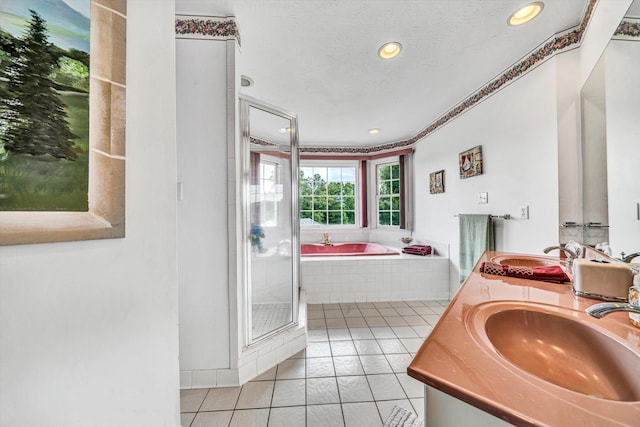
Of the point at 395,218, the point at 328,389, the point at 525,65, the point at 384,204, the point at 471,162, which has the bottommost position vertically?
the point at 328,389

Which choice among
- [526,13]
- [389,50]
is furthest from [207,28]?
[526,13]

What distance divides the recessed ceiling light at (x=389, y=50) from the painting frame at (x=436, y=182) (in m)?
1.72

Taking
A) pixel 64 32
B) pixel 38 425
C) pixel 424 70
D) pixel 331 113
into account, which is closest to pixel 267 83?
pixel 331 113

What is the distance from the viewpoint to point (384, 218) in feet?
14.0

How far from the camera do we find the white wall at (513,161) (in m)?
1.74

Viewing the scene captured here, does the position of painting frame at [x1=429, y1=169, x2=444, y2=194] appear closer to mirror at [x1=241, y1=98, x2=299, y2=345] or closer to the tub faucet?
the tub faucet

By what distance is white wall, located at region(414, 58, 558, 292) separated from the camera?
1.74 m

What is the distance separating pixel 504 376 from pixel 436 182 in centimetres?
303

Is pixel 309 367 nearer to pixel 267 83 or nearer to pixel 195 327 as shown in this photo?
pixel 195 327

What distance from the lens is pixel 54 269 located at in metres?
0.56

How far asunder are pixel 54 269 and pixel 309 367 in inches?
63.9

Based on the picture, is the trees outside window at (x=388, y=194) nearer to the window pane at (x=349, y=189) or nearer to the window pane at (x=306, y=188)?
the window pane at (x=349, y=189)

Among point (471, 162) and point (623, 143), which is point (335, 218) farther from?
point (623, 143)

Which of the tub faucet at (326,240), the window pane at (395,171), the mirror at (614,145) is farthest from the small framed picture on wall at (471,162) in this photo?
the tub faucet at (326,240)
